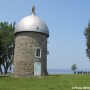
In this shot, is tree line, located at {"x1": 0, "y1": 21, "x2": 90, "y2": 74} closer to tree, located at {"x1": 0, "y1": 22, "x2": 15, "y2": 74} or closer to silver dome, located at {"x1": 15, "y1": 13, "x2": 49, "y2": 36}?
tree, located at {"x1": 0, "y1": 22, "x2": 15, "y2": 74}

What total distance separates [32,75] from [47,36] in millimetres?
7765

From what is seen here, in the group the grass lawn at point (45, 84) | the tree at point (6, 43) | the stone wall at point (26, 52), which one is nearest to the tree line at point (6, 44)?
the tree at point (6, 43)

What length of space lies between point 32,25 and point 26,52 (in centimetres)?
479

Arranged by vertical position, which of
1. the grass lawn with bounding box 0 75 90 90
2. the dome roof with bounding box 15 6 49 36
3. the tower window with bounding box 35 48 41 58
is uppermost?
the dome roof with bounding box 15 6 49 36

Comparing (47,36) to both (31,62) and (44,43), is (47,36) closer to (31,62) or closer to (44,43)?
(44,43)

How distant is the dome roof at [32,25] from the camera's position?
44000mm

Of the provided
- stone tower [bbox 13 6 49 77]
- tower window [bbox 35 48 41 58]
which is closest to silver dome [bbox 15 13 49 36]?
stone tower [bbox 13 6 49 77]

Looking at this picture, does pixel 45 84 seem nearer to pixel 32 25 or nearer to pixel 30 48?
pixel 30 48

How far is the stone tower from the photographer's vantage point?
43562mm

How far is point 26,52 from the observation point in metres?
43.5

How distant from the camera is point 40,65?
146 feet

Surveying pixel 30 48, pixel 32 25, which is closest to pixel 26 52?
pixel 30 48

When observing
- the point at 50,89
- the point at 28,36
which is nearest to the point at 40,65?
the point at 28,36

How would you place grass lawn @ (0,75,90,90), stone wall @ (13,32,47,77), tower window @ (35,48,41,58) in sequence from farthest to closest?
1. tower window @ (35,48,41,58)
2. stone wall @ (13,32,47,77)
3. grass lawn @ (0,75,90,90)
